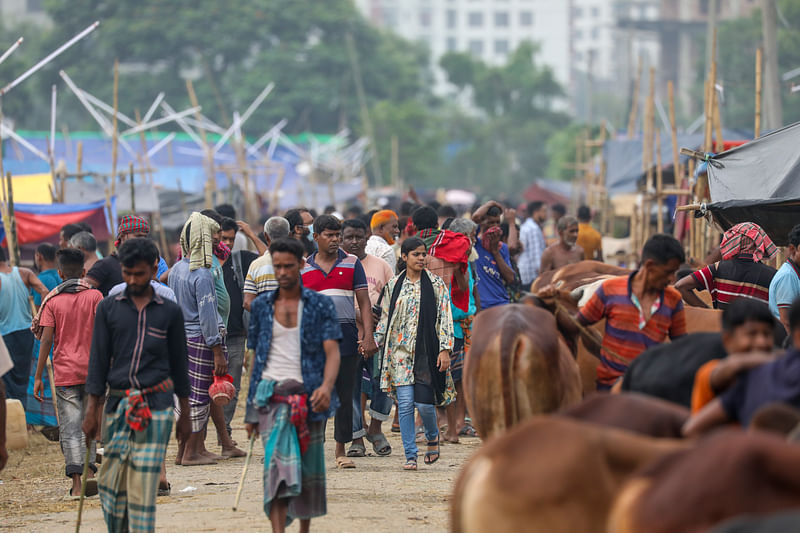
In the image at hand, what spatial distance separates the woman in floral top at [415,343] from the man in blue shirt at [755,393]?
4.31 m

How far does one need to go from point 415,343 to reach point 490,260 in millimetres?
2209

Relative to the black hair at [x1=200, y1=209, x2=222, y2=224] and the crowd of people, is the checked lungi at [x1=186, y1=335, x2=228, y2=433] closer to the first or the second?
the crowd of people

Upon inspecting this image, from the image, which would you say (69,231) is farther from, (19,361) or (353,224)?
(353,224)

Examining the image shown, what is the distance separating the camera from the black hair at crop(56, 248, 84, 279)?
8.29 m

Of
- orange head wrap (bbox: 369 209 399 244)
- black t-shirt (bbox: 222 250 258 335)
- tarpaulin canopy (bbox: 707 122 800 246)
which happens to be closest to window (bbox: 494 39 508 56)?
orange head wrap (bbox: 369 209 399 244)

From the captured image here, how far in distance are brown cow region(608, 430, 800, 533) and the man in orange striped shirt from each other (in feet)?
7.66

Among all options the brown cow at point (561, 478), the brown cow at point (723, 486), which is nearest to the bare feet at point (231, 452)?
the brown cow at point (561, 478)

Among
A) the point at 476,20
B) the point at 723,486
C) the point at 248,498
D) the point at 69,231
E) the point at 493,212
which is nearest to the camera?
the point at 723,486

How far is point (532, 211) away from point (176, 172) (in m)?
17.2

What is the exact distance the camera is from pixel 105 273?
877cm

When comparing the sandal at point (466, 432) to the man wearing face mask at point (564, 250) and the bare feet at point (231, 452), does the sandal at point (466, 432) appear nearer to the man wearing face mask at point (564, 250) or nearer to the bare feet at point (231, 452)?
the bare feet at point (231, 452)

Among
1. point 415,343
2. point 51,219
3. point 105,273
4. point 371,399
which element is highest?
point 51,219

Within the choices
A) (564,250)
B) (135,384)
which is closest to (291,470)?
(135,384)

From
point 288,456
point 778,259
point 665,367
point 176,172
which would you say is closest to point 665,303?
point 665,367
